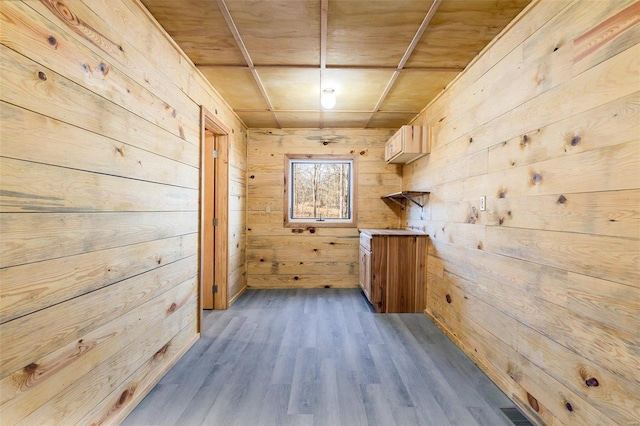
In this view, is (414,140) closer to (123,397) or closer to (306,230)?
(306,230)

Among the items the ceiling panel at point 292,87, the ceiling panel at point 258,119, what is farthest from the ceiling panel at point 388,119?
the ceiling panel at point 258,119

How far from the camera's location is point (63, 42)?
1144 millimetres

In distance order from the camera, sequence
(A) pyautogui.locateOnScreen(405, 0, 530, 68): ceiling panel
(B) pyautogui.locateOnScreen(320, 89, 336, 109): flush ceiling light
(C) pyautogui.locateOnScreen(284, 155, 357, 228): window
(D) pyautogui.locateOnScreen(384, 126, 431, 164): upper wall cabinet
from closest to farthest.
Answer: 1. (A) pyautogui.locateOnScreen(405, 0, 530, 68): ceiling panel
2. (B) pyautogui.locateOnScreen(320, 89, 336, 109): flush ceiling light
3. (D) pyautogui.locateOnScreen(384, 126, 431, 164): upper wall cabinet
4. (C) pyautogui.locateOnScreen(284, 155, 357, 228): window

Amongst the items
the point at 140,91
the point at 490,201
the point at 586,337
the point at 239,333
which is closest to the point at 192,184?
the point at 140,91

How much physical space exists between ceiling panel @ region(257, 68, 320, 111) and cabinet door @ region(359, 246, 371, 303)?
6.13ft

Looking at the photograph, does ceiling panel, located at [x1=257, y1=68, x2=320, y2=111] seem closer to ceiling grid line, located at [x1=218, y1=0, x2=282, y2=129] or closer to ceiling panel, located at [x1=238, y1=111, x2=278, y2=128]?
ceiling grid line, located at [x1=218, y1=0, x2=282, y2=129]

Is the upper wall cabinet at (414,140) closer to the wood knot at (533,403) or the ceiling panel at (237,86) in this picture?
the ceiling panel at (237,86)

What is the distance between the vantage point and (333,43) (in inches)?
78.3

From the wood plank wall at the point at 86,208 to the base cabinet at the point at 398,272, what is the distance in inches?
80.3

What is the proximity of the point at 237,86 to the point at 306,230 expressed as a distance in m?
2.12

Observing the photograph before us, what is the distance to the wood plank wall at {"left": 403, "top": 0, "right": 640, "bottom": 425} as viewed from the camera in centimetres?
110

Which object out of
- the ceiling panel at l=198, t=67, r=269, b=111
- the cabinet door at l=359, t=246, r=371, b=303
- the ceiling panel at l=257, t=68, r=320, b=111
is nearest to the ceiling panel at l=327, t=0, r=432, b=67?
the ceiling panel at l=257, t=68, r=320, b=111

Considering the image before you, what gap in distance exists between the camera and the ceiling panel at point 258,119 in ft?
11.5

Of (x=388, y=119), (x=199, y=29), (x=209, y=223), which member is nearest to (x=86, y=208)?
(x=199, y=29)
